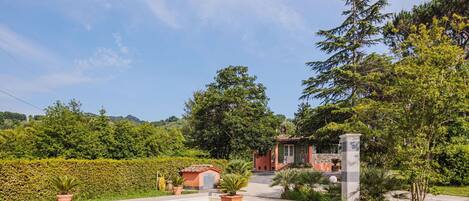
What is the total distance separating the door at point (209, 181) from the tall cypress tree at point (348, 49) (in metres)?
7.96

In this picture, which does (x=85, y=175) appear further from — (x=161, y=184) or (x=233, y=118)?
(x=233, y=118)

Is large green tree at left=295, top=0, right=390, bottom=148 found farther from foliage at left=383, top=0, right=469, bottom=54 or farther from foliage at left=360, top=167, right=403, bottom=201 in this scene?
foliage at left=360, top=167, right=403, bottom=201

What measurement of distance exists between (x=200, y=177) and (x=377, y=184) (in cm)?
961

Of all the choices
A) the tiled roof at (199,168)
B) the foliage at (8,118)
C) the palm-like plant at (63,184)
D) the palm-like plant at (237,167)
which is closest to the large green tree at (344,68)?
the palm-like plant at (237,167)

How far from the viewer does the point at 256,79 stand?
3183 centimetres

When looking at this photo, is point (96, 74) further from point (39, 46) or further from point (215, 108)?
point (215, 108)

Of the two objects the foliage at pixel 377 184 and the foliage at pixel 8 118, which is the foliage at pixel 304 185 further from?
the foliage at pixel 8 118

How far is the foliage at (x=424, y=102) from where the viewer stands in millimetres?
10297

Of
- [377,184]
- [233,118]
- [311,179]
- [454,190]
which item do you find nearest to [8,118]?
[233,118]

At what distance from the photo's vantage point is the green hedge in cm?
1362

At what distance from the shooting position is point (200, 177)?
20156 mm

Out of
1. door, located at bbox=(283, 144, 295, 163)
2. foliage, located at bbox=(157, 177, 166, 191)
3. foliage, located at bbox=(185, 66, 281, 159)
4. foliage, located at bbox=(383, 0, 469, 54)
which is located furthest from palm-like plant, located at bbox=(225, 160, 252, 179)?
door, located at bbox=(283, 144, 295, 163)

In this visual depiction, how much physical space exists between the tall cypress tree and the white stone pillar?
31.4 ft

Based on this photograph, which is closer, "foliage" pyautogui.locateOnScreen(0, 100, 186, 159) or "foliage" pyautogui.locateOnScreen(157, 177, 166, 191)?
"foliage" pyautogui.locateOnScreen(0, 100, 186, 159)
